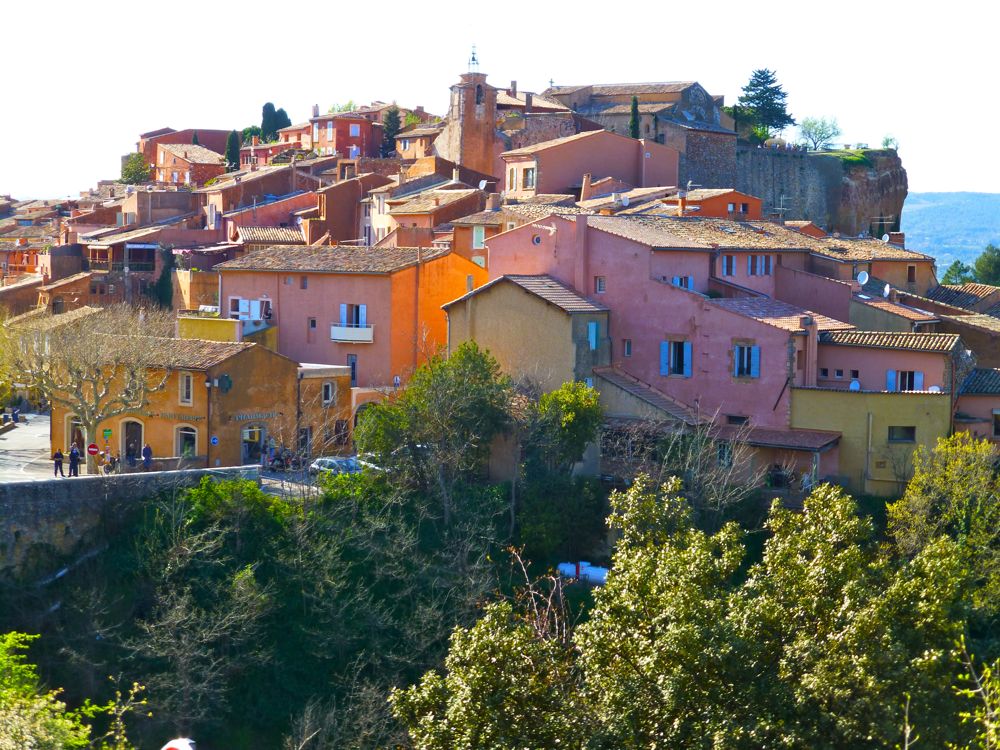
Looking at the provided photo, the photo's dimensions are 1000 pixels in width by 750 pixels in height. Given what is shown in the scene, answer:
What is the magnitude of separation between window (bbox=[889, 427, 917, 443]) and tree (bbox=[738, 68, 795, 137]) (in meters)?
40.4

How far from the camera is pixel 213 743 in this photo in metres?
24.8

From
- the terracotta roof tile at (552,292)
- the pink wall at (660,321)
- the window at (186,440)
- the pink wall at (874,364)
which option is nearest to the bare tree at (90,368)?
the window at (186,440)

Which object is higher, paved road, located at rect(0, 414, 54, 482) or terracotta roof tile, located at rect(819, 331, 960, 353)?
terracotta roof tile, located at rect(819, 331, 960, 353)

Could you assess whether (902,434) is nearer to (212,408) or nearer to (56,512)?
(212,408)

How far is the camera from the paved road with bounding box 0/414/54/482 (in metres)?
33.2

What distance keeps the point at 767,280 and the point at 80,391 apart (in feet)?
58.0

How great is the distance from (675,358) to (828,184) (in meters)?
32.3

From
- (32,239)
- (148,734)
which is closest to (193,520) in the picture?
(148,734)

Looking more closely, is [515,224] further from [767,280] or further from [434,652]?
[434,652]

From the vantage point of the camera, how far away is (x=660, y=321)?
34906mm

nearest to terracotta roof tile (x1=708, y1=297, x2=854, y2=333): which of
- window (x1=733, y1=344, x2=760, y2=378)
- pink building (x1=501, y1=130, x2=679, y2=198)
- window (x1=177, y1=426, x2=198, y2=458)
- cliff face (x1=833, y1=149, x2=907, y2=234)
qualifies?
window (x1=733, y1=344, x2=760, y2=378)

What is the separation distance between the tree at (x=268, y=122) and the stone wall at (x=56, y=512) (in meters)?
51.4

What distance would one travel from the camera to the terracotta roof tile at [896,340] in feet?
106

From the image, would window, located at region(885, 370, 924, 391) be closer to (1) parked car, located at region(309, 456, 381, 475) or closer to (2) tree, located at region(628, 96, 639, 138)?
(1) parked car, located at region(309, 456, 381, 475)
